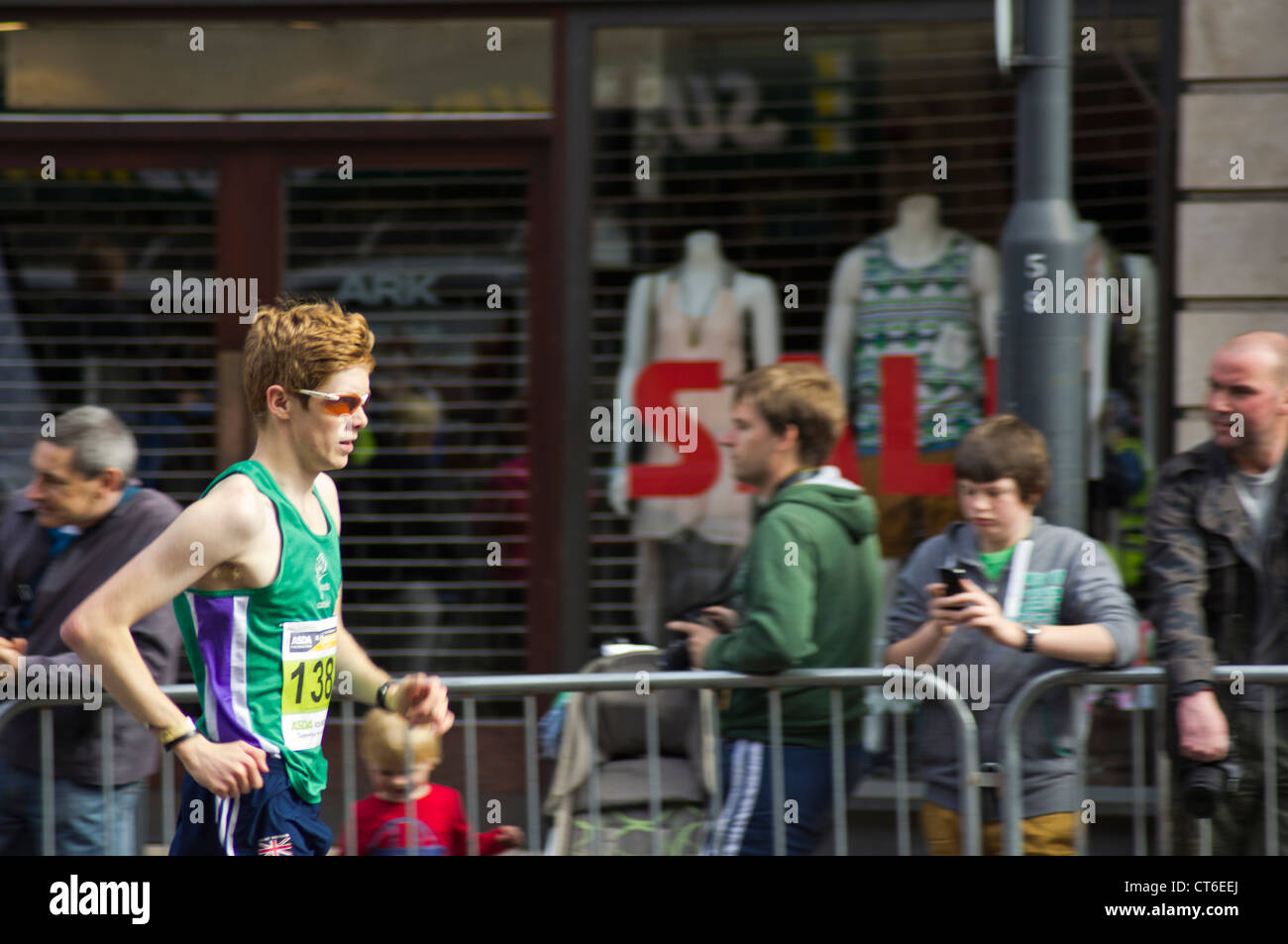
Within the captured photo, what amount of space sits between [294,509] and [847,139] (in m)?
4.10

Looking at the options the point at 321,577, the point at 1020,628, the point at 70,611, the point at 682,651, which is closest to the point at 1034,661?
the point at 1020,628

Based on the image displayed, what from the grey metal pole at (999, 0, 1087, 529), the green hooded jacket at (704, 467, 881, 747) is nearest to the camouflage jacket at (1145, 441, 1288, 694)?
the grey metal pole at (999, 0, 1087, 529)

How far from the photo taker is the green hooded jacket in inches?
144

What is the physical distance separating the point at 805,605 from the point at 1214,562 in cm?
121

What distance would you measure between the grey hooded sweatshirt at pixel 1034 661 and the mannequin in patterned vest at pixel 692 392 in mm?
2624

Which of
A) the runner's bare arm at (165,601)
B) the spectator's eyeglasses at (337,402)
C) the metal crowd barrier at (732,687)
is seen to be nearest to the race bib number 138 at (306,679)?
the runner's bare arm at (165,601)

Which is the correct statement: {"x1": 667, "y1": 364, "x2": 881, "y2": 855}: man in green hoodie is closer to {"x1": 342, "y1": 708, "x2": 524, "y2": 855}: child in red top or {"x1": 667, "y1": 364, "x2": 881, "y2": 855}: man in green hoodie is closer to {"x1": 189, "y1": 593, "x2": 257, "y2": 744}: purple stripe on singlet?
{"x1": 342, "y1": 708, "x2": 524, "y2": 855}: child in red top

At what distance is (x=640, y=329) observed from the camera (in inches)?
260

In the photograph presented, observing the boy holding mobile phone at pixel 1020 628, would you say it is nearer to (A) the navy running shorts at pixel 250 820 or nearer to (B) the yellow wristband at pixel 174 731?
(A) the navy running shorts at pixel 250 820

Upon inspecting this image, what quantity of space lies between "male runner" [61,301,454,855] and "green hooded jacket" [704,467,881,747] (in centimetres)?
87

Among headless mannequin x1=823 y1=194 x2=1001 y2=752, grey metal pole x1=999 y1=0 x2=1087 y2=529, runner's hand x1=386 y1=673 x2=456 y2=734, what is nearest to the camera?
runner's hand x1=386 y1=673 x2=456 y2=734

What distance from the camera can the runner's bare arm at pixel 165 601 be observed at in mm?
2898
